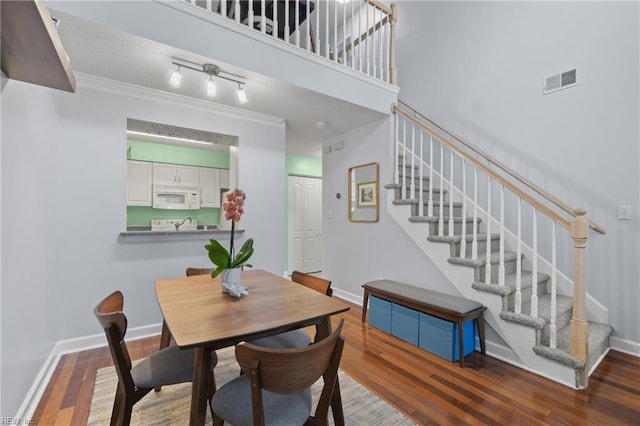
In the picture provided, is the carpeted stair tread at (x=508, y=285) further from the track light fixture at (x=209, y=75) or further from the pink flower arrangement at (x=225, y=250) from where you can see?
the track light fixture at (x=209, y=75)

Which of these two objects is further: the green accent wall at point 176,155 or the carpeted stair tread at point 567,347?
the green accent wall at point 176,155

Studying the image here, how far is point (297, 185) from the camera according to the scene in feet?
19.5

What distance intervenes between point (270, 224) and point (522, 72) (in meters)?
3.43

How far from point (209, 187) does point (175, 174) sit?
0.61m

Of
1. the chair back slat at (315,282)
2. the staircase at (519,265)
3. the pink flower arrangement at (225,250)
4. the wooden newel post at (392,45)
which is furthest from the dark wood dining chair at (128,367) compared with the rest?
the wooden newel post at (392,45)

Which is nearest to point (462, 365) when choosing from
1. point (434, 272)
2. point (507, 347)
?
point (507, 347)

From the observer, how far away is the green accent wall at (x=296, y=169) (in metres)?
5.71

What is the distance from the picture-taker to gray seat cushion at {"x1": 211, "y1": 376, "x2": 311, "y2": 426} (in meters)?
1.13

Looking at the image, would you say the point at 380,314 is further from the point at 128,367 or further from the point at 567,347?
the point at 128,367

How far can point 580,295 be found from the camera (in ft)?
6.59

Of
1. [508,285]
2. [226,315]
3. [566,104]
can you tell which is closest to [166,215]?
[226,315]

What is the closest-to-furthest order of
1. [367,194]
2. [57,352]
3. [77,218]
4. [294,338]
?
[294,338] < [57,352] < [77,218] < [367,194]

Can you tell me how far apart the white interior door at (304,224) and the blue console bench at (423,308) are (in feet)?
9.19

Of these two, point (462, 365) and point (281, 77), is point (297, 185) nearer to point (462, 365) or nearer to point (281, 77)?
point (281, 77)
